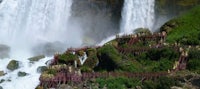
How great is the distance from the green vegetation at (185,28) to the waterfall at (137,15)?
5.34m

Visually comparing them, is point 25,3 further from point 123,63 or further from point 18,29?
point 123,63

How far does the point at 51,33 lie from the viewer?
59.5 meters

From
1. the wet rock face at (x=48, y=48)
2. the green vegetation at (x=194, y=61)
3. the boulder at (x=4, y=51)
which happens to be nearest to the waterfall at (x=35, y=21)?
the wet rock face at (x=48, y=48)

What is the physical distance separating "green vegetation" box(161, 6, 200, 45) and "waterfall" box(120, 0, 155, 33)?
17.5 feet

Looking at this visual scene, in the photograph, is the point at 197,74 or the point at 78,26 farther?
the point at 78,26

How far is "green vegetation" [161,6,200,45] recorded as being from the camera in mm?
46781

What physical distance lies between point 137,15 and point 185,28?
27.1 ft

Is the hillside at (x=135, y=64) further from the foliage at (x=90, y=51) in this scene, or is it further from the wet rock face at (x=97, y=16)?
the wet rock face at (x=97, y=16)

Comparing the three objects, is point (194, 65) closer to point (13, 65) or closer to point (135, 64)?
point (135, 64)

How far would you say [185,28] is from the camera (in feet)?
167

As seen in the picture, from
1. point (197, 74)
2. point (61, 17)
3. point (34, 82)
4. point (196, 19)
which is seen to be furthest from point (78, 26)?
point (197, 74)

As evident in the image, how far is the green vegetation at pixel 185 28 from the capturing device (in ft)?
153

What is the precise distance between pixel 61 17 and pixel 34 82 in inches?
721

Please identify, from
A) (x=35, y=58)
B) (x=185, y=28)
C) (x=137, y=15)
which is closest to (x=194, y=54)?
(x=185, y=28)
